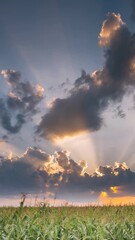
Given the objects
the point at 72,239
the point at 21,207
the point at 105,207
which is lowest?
the point at 72,239

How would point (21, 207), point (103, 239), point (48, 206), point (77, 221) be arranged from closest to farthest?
point (103, 239) < point (77, 221) < point (21, 207) < point (48, 206)

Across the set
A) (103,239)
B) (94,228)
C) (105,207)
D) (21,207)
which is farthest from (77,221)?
(105,207)

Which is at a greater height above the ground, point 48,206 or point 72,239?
point 48,206

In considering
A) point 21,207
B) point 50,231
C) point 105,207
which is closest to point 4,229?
point 50,231

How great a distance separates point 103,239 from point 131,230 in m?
1.97

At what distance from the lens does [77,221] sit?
61.5 feet

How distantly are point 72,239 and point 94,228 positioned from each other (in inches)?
57.4

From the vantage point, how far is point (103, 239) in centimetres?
1580

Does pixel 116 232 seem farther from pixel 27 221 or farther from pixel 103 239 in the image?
pixel 27 221

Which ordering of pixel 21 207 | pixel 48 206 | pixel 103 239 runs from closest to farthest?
pixel 103 239 → pixel 21 207 → pixel 48 206

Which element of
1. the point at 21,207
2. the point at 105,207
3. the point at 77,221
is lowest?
the point at 77,221

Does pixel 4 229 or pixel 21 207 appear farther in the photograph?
pixel 21 207

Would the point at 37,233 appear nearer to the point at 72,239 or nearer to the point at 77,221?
the point at 72,239

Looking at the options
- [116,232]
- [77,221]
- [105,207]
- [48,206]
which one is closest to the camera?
[116,232]
